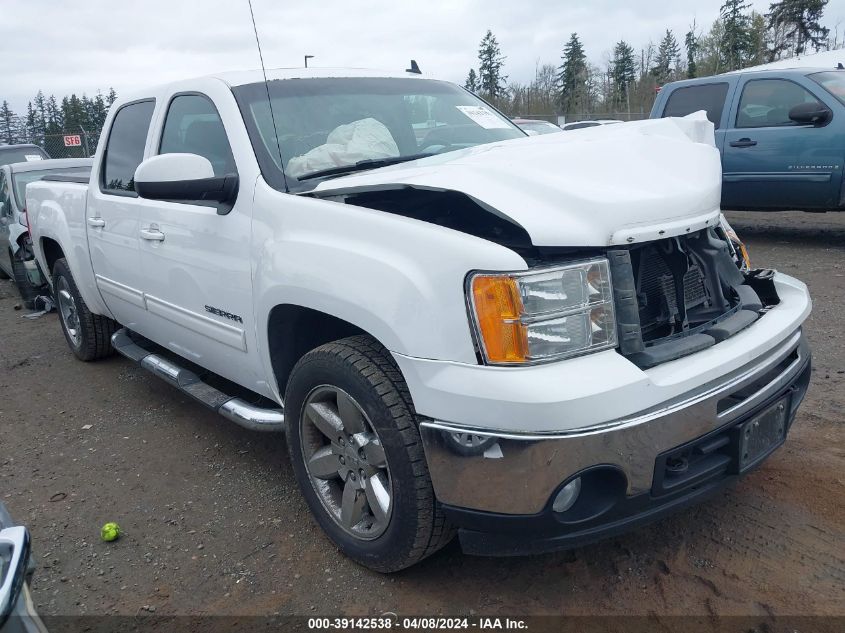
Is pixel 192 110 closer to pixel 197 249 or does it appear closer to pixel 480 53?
pixel 197 249

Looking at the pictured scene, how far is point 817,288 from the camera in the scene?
19.9ft

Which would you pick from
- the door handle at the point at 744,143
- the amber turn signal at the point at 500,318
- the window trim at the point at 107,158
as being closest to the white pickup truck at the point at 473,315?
the amber turn signal at the point at 500,318

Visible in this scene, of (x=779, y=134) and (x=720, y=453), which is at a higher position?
(x=779, y=134)

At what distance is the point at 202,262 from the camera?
10.7 ft

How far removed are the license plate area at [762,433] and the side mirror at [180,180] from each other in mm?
2154

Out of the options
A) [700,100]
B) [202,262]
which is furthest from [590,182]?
[700,100]

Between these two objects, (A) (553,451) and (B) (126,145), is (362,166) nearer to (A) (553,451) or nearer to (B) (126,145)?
(A) (553,451)

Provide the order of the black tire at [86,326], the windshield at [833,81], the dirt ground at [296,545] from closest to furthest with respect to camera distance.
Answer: the dirt ground at [296,545] < the black tire at [86,326] < the windshield at [833,81]

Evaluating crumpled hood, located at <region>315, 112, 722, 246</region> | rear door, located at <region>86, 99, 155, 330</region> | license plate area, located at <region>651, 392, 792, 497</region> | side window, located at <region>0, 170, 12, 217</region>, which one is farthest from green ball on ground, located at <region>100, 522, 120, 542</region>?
side window, located at <region>0, 170, 12, 217</region>

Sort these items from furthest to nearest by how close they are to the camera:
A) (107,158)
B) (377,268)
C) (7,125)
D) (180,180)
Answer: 1. (7,125)
2. (107,158)
3. (180,180)
4. (377,268)

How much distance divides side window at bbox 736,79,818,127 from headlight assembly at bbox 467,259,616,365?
269 inches

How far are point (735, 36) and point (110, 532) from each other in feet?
159

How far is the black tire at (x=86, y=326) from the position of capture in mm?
5348

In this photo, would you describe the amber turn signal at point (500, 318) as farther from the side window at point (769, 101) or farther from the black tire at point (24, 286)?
the black tire at point (24, 286)
